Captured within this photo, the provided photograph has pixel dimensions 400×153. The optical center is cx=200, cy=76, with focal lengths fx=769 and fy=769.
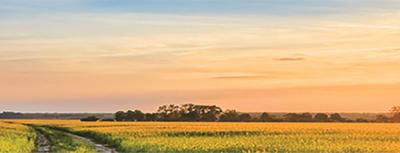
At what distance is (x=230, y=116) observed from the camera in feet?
520

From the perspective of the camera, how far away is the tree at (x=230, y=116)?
507 feet

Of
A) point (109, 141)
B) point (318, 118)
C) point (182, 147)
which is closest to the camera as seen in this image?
point (182, 147)

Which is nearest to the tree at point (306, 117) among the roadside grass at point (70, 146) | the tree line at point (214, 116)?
the tree line at point (214, 116)

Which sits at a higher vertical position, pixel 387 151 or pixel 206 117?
pixel 206 117

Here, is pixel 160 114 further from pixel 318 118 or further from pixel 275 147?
pixel 275 147

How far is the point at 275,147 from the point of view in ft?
118

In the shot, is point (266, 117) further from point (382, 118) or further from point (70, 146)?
point (70, 146)

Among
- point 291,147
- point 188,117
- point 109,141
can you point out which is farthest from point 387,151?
point 188,117

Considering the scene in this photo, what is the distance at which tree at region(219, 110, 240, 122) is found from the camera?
154613 millimetres

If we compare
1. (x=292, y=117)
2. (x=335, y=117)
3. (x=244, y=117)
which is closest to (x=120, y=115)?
(x=244, y=117)

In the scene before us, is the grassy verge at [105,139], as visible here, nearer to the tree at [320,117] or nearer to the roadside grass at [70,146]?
the roadside grass at [70,146]

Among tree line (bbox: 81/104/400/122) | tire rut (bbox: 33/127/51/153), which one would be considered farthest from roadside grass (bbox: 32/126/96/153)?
tree line (bbox: 81/104/400/122)

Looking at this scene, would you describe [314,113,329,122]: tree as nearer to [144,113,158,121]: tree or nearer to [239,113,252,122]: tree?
[239,113,252,122]: tree

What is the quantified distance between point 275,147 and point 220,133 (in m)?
23.5
